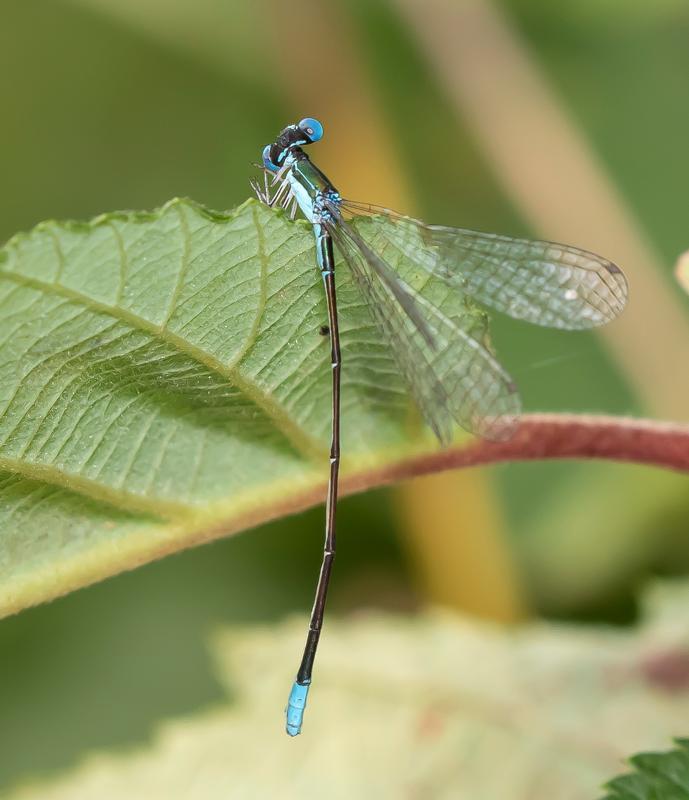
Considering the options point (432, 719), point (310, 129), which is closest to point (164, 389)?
point (432, 719)

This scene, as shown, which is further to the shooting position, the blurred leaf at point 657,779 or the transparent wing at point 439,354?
the transparent wing at point 439,354

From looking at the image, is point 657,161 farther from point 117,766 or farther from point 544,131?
point 117,766

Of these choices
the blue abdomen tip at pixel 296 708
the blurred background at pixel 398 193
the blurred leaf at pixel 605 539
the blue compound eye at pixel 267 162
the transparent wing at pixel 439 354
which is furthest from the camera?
the blurred background at pixel 398 193

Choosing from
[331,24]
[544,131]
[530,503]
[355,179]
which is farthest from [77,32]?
[530,503]

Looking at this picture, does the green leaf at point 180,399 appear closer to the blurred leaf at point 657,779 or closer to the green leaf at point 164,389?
the green leaf at point 164,389

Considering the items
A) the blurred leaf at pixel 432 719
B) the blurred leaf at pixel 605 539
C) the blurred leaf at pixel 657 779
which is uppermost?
the blurred leaf at pixel 605 539

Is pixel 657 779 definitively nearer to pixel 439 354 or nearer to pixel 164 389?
pixel 439 354

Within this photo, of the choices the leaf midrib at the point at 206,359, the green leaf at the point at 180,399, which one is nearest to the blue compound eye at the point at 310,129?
the green leaf at the point at 180,399
